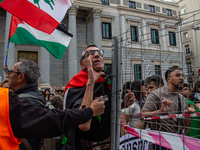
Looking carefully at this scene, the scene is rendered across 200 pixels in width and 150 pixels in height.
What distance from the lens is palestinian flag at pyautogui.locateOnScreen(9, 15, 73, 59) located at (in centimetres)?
293

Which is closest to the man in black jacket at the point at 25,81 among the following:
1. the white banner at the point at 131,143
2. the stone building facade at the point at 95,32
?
the white banner at the point at 131,143

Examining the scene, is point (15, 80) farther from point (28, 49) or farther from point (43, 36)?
point (28, 49)

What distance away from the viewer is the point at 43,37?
2930 millimetres

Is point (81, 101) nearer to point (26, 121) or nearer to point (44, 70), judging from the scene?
point (26, 121)

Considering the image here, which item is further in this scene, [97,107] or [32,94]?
[32,94]

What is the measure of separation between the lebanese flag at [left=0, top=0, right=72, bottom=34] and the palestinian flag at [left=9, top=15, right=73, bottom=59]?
0.36m

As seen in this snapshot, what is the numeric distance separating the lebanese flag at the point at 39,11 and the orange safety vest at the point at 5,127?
1560 mm

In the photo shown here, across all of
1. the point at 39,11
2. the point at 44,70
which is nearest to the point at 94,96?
the point at 39,11

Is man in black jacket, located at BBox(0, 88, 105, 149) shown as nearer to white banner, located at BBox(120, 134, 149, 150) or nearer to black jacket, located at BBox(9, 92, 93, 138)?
black jacket, located at BBox(9, 92, 93, 138)

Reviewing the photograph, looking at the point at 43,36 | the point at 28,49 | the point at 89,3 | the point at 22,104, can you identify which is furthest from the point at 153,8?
the point at 22,104

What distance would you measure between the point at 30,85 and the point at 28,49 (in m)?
15.2

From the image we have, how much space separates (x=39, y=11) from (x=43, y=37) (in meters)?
0.56

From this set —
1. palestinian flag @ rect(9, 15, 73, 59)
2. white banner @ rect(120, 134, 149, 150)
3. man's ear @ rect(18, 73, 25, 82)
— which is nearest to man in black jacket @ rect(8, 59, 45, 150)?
man's ear @ rect(18, 73, 25, 82)

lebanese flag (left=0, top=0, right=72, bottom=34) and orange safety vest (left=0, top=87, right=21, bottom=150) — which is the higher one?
lebanese flag (left=0, top=0, right=72, bottom=34)
